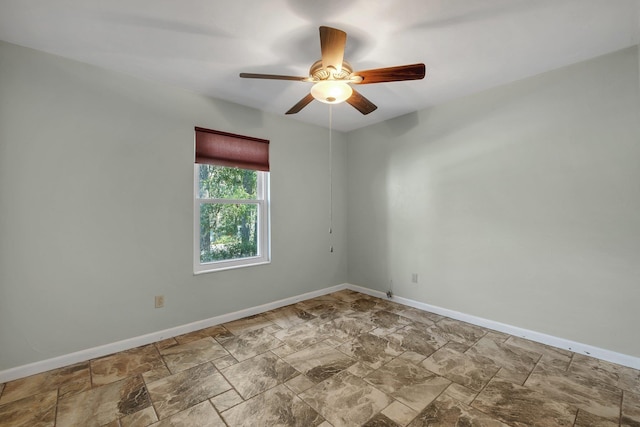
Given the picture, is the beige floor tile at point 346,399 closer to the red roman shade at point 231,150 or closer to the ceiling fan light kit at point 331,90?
the ceiling fan light kit at point 331,90

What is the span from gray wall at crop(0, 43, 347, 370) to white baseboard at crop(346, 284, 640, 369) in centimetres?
223

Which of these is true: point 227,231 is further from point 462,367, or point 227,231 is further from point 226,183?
point 462,367

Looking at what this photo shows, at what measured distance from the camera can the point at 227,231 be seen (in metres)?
3.29

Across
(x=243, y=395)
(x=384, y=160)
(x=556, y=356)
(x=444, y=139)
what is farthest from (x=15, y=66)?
(x=556, y=356)

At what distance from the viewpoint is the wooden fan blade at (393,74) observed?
5.98 ft

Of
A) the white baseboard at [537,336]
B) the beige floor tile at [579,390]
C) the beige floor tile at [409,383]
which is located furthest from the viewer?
the white baseboard at [537,336]

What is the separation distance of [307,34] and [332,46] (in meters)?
0.41

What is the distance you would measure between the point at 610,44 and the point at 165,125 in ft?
12.8

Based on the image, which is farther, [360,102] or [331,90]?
[360,102]

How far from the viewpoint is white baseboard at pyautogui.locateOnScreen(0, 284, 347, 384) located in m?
2.09

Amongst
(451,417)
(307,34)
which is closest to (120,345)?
(451,417)

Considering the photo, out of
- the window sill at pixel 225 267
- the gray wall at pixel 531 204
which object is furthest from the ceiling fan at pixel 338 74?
the window sill at pixel 225 267

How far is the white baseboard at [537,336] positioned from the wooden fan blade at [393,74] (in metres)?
2.60

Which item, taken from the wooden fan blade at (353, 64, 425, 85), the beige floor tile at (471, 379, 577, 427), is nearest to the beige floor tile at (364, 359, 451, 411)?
the beige floor tile at (471, 379, 577, 427)
